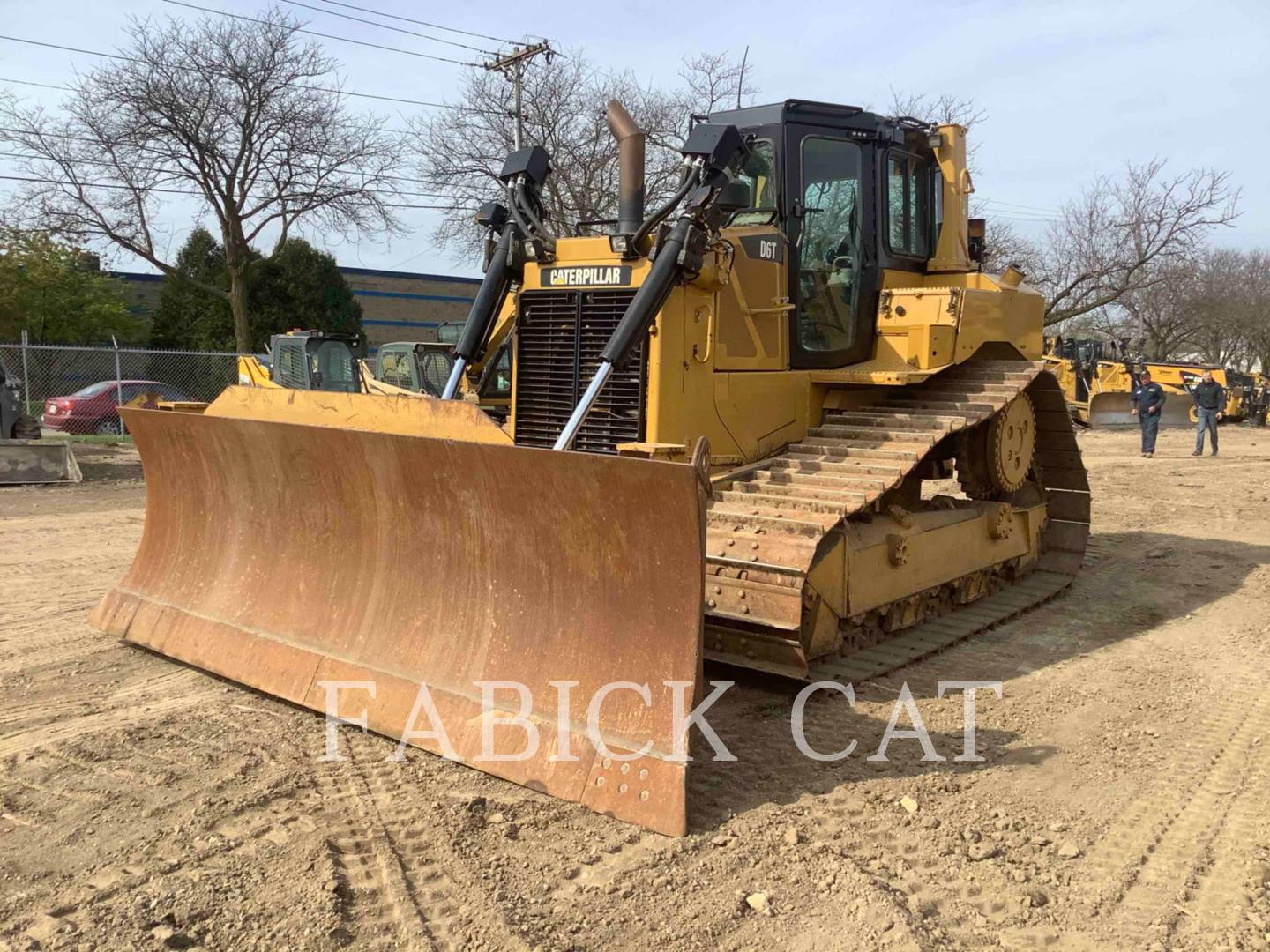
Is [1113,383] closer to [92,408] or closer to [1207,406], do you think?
[1207,406]

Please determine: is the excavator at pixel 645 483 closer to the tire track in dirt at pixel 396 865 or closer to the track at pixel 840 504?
the track at pixel 840 504

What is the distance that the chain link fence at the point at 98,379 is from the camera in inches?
731

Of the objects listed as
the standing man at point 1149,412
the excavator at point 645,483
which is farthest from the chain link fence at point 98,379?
the standing man at point 1149,412

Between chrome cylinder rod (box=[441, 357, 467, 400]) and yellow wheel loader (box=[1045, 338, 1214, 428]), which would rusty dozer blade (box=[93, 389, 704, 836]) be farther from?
yellow wheel loader (box=[1045, 338, 1214, 428])

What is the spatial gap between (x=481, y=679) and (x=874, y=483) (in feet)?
6.89

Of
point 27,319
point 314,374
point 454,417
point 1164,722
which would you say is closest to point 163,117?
point 27,319

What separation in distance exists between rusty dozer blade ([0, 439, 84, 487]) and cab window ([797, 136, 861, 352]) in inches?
421

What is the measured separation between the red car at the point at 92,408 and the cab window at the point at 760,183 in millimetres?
15255

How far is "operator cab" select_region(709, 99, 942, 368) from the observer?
6070mm

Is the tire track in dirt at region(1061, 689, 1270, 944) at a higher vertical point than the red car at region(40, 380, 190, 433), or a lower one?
lower

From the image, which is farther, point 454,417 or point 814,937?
point 454,417

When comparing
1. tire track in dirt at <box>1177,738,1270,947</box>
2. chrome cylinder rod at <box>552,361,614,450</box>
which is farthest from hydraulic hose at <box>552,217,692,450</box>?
tire track in dirt at <box>1177,738,1270,947</box>

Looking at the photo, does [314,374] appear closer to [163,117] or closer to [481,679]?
[163,117]

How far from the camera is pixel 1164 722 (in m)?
4.81
